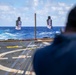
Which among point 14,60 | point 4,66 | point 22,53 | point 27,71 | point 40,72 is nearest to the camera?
point 40,72

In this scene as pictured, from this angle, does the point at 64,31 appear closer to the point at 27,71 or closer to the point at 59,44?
the point at 59,44

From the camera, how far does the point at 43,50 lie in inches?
83.6

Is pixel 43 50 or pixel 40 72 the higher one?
pixel 43 50

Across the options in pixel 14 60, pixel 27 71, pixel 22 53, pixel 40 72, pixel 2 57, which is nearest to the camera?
pixel 40 72

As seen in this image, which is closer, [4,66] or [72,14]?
[72,14]

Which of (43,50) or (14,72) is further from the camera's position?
(14,72)

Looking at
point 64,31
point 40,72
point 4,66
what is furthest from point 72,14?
point 4,66

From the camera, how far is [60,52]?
6.61 feet

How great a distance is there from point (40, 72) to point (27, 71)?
455 inches

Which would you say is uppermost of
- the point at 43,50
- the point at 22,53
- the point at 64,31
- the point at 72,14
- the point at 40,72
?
the point at 72,14

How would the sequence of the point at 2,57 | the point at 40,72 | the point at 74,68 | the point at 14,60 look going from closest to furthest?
1. the point at 74,68
2. the point at 40,72
3. the point at 14,60
4. the point at 2,57

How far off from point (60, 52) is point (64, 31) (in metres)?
0.23

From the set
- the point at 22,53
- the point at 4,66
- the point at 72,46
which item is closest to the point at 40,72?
the point at 72,46

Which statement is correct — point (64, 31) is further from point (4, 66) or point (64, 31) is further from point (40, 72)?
point (4, 66)
